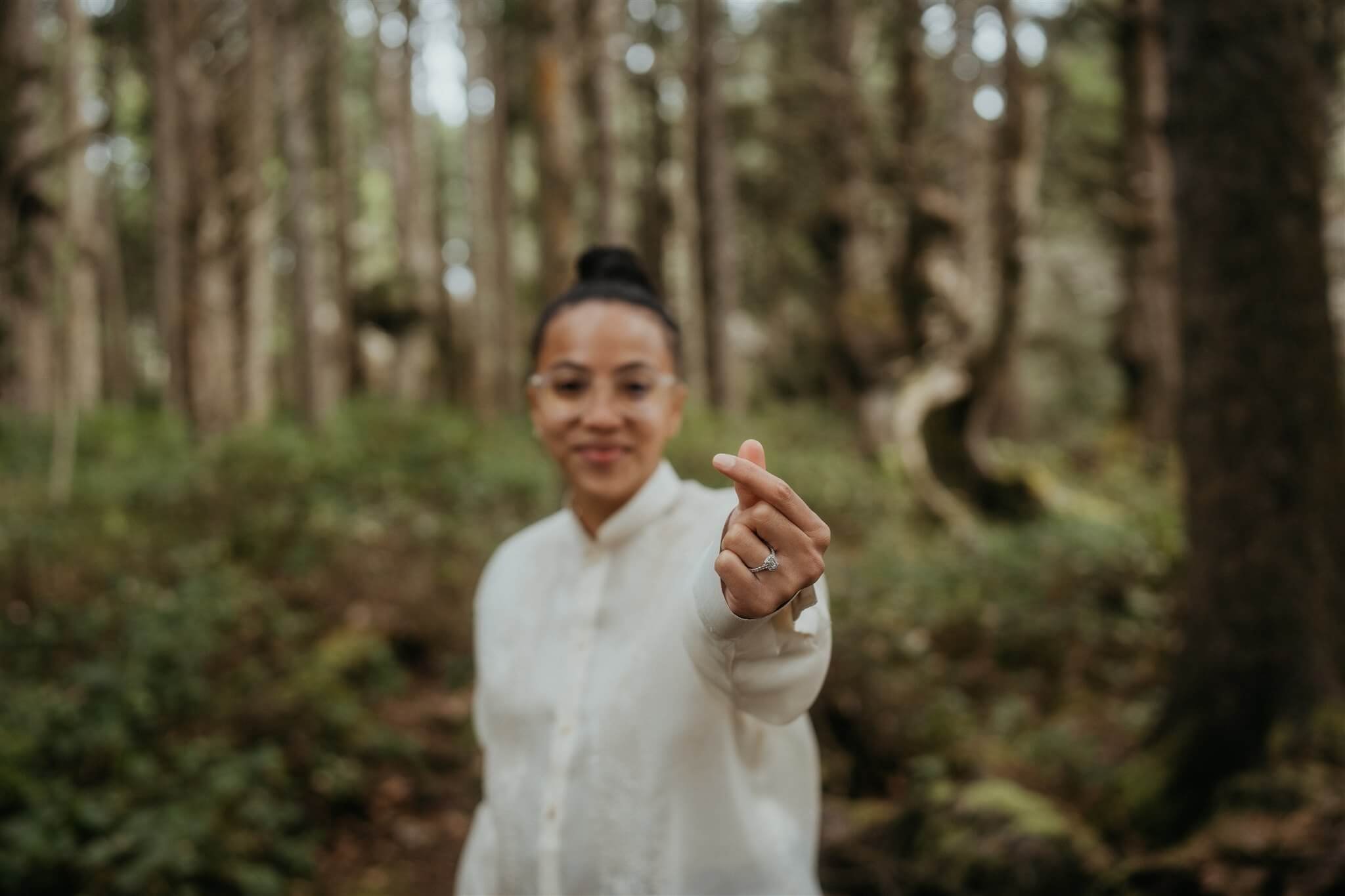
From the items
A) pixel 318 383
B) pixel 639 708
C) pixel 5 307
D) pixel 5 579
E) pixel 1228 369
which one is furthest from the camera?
pixel 318 383

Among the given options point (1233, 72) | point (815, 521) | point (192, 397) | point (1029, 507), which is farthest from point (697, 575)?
→ point (192, 397)

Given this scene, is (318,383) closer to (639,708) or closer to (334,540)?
(334,540)

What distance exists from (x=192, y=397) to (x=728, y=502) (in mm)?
11240

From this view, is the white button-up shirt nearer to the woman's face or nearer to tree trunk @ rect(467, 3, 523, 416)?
the woman's face

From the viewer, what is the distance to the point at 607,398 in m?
1.87

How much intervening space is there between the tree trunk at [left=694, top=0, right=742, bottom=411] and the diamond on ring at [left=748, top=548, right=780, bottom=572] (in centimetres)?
1523

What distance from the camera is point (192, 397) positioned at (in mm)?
11531

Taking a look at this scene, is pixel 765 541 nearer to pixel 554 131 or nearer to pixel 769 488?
pixel 769 488

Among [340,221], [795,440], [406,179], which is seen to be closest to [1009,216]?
[795,440]

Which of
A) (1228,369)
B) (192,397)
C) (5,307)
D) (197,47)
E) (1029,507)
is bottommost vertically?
(1029,507)

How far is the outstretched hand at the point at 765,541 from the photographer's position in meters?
1.24

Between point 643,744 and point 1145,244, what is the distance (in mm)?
11895

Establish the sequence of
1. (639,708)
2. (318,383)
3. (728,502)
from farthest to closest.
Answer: (318,383) < (728,502) < (639,708)

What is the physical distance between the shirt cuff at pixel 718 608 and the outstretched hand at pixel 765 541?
0.12 ft
